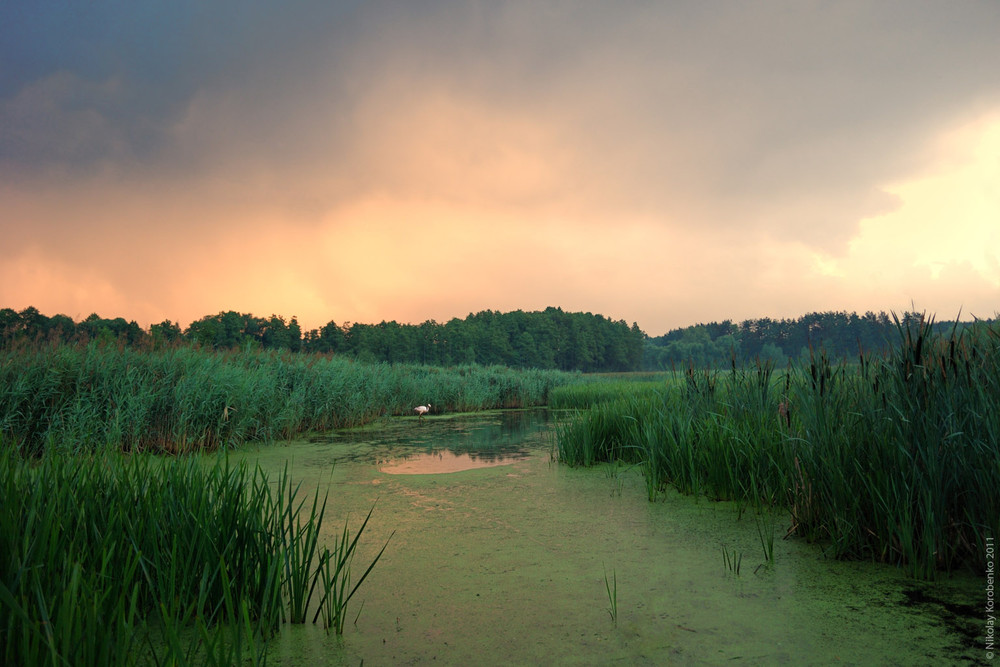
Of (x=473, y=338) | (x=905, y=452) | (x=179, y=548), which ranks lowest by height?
(x=179, y=548)

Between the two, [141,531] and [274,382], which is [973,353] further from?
[274,382]

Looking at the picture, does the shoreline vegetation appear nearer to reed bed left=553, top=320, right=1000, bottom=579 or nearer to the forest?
reed bed left=553, top=320, right=1000, bottom=579

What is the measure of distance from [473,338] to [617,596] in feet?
166

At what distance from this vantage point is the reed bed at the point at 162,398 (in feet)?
19.7

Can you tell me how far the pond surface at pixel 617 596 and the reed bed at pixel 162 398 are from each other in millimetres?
3046

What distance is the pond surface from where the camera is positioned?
1.87 m

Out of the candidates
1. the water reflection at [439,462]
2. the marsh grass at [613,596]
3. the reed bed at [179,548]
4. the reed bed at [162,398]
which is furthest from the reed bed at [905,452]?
the reed bed at [162,398]

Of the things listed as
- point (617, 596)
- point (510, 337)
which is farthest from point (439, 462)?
point (510, 337)

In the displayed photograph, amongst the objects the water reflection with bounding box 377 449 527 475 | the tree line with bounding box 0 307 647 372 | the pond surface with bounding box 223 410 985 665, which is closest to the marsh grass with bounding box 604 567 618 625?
the pond surface with bounding box 223 410 985 665

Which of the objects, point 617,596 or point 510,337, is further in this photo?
point 510,337

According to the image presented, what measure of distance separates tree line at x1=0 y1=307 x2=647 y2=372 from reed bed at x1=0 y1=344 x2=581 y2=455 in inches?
937

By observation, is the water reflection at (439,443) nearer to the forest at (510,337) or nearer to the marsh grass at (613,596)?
the marsh grass at (613,596)

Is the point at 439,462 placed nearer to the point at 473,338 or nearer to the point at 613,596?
the point at 613,596

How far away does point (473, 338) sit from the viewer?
5281 cm
